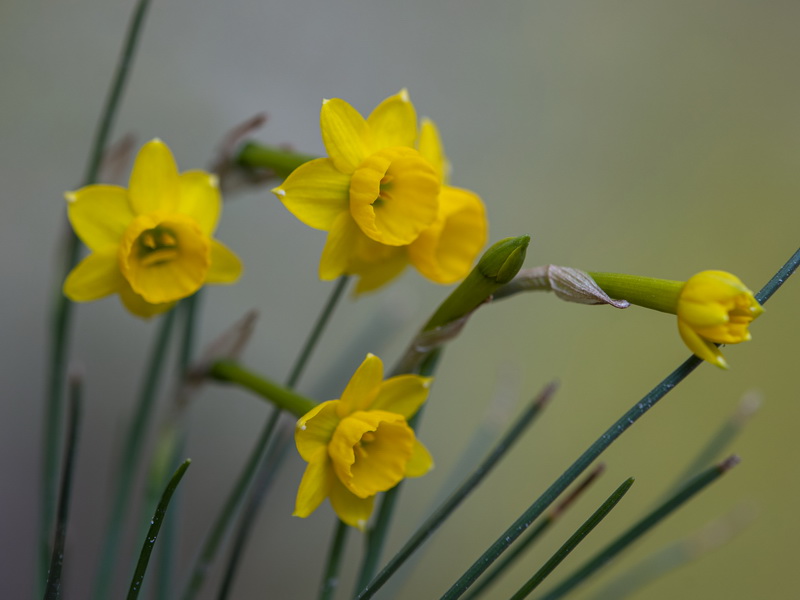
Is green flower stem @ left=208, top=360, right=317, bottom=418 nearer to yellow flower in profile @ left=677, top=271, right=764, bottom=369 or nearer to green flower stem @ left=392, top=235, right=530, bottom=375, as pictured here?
green flower stem @ left=392, top=235, right=530, bottom=375

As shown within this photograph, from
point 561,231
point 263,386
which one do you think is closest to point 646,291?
point 263,386

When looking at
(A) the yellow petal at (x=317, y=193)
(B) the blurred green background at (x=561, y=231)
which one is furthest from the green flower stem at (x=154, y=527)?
(B) the blurred green background at (x=561, y=231)

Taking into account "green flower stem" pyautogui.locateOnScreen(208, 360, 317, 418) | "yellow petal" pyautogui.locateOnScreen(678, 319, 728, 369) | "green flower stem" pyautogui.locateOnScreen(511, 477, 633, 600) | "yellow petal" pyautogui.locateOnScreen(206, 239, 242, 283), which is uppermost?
"yellow petal" pyautogui.locateOnScreen(678, 319, 728, 369)

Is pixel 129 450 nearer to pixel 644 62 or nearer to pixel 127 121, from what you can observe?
pixel 127 121

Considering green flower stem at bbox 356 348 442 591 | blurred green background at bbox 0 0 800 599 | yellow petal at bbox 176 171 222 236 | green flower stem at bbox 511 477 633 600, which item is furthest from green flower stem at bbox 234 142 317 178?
blurred green background at bbox 0 0 800 599

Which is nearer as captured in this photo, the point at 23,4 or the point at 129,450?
the point at 129,450

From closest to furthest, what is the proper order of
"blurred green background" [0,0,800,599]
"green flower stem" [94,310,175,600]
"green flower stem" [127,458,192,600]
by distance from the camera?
"green flower stem" [127,458,192,600], "green flower stem" [94,310,175,600], "blurred green background" [0,0,800,599]

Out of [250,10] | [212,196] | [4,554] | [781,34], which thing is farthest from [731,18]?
[4,554]

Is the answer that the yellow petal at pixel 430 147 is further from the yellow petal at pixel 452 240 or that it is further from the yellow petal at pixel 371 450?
the yellow petal at pixel 371 450
